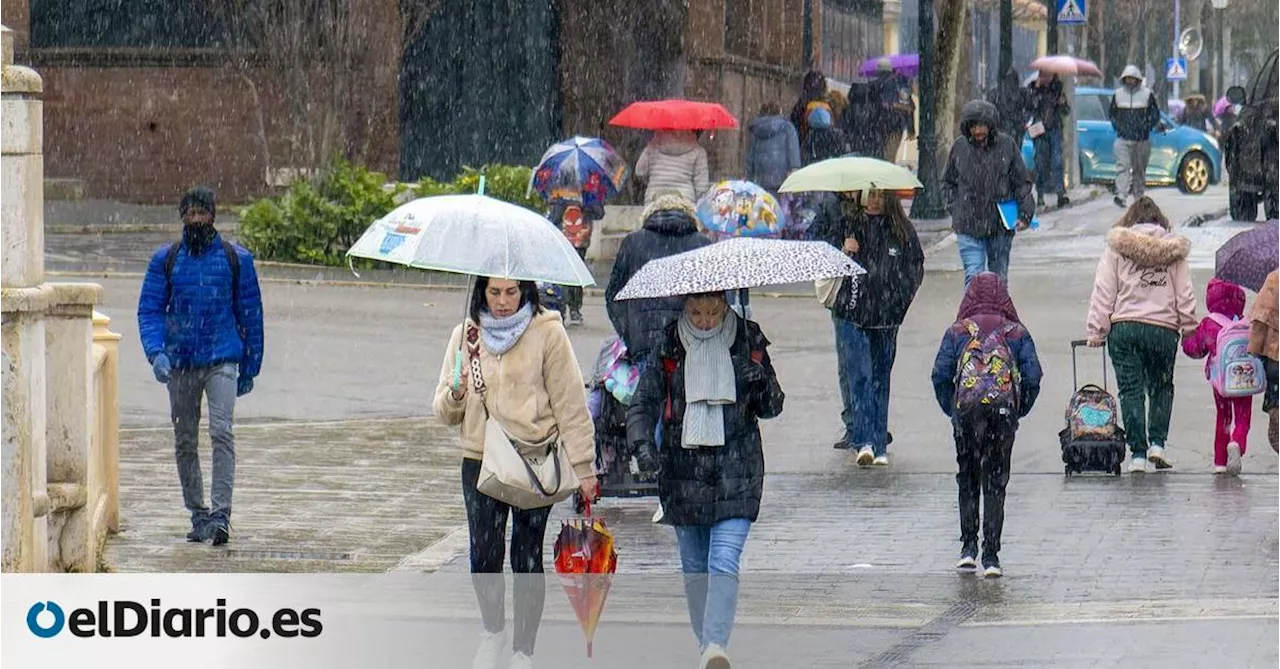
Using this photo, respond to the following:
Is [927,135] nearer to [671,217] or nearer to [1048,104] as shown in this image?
[1048,104]

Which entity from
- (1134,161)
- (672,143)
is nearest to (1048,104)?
(1134,161)

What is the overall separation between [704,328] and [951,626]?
Answer: 1754mm

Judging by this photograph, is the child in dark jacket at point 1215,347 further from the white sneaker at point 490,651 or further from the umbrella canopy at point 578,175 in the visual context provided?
the umbrella canopy at point 578,175

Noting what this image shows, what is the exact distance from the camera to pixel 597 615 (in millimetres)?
8211

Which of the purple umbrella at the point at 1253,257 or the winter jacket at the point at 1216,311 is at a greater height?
the purple umbrella at the point at 1253,257

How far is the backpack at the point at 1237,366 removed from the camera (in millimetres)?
12875

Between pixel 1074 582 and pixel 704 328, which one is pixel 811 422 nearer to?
pixel 1074 582

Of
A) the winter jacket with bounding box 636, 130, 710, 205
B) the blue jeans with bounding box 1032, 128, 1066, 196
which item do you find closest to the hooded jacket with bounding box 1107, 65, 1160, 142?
the blue jeans with bounding box 1032, 128, 1066, 196

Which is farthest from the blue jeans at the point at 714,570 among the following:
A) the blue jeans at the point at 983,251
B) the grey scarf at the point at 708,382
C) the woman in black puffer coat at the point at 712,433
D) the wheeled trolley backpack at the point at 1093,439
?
the blue jeans at the point at 983,251

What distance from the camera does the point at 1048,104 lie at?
32188 mm

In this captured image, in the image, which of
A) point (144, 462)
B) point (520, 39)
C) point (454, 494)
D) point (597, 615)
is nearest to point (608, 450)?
point (454, 494)

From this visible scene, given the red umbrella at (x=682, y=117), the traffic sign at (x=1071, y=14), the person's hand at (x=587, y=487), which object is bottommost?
the person's hand at (x=587, y=487)

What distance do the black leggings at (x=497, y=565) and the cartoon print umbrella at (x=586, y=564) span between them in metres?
0.15

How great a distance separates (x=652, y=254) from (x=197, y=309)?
7.21ft
